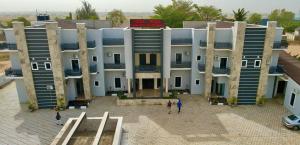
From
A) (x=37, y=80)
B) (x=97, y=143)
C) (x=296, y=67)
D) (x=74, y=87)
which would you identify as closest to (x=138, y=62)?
(x=74, y=87)

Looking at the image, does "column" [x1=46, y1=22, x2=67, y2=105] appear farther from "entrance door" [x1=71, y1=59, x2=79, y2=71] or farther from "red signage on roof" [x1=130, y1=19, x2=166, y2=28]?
"red signage on roof" [x1=130, y1=19, x2=166, y2=28]

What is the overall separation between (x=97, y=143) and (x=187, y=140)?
8609 millimetres

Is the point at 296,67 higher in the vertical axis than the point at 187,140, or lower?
Answer: higher

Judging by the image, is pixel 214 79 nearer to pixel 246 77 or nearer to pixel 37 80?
pixel 246 77

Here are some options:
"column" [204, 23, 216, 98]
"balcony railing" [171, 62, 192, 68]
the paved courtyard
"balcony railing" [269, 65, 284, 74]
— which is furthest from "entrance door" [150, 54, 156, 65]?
"balcony railing" [269, 65, 284, 74]

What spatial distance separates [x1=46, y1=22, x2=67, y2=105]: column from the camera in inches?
988

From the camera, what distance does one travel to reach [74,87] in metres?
29.6

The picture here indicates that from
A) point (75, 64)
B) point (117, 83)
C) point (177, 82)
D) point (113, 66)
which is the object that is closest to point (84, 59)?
point (75, 64)

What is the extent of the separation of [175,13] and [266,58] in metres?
38.7

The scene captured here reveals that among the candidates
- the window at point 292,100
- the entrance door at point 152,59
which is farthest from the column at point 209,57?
the window at point 292,100

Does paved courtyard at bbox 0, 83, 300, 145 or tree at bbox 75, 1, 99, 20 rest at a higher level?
tree at bbox 75, 1, 99, 20

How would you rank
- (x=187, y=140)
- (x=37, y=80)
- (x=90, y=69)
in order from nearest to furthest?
(x=187, y=140) < (x=37, y=80) < (x=90, y=69)

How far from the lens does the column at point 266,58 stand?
25.7m

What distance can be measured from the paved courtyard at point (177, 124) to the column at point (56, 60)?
2.71 metres
